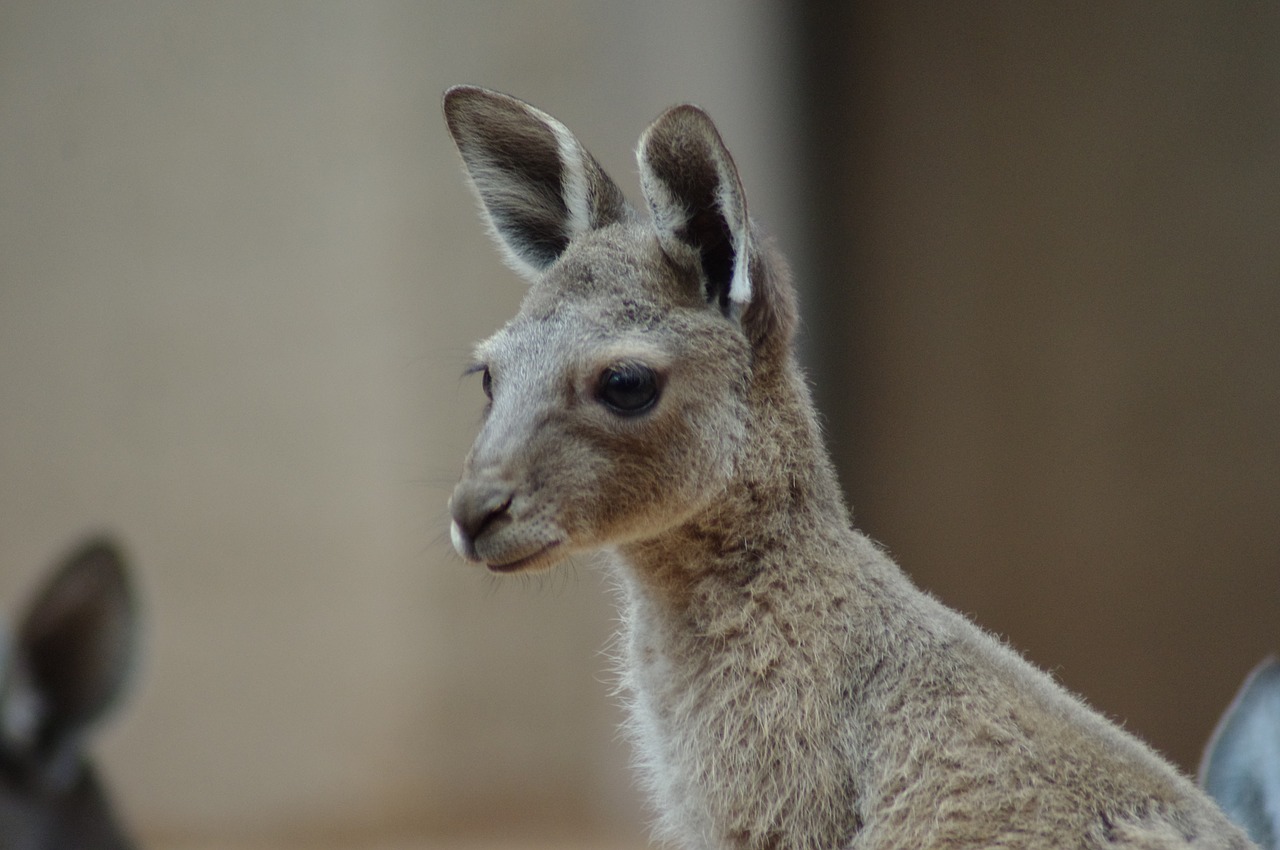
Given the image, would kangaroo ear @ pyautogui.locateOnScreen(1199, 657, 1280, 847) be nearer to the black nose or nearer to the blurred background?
the black nose

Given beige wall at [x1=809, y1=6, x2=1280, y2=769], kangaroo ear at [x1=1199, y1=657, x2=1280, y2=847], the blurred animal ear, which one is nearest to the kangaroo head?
kangaroo ear at [x1=1199, y1=657, x2=1280, y2=847]

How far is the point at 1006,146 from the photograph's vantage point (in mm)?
5629

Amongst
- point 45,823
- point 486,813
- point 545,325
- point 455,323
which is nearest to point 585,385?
point 545,325

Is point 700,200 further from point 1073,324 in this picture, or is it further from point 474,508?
point 1073,324

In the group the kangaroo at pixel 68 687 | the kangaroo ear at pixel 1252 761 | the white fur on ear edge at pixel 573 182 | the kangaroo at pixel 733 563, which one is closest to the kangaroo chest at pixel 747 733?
the kangaroo at pixel 733 563

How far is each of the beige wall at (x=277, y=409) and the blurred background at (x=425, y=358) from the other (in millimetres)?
15

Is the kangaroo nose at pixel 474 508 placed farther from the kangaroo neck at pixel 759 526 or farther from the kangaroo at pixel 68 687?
the kangaroo at pixel 68 687

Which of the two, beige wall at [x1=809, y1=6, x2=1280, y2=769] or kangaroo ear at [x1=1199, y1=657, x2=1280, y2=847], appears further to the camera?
beige wall at [x1=809, y1=6, x2=1280, y2=769]

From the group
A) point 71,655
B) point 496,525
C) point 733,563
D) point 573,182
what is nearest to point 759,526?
point 733,563

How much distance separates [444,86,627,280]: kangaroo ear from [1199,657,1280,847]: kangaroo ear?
4.45 feet

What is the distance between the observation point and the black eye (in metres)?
1.88

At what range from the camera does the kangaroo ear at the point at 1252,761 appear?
218cm

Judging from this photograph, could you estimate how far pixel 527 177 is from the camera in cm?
217

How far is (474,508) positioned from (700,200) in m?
0.57
